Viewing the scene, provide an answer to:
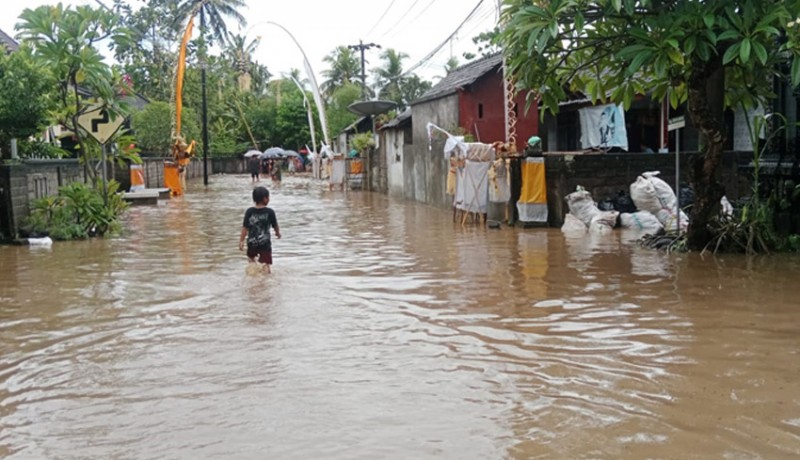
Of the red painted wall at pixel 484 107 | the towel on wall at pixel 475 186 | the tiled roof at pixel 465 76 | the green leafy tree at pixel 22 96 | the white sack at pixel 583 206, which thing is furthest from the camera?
the red painted wall at pixel 484 107

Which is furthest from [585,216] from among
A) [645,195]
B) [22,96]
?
[22,96]

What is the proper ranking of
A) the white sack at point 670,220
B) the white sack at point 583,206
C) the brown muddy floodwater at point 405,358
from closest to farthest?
the brown muddy floodwater at point 405,358 < the white sack at point 670,220 < the white sack at point 583,206

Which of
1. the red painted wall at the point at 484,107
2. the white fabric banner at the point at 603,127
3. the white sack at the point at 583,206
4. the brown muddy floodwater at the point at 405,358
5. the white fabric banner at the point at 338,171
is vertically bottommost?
the brown muddy floodwater at the point at 405,358

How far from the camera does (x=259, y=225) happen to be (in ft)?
32.6

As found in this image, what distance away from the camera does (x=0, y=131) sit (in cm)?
1384

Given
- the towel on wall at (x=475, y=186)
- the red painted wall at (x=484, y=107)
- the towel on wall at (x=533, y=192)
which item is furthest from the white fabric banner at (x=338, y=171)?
the towel on wall at (x=533, y=192)

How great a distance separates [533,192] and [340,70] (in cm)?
4921

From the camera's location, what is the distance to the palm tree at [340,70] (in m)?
63.0

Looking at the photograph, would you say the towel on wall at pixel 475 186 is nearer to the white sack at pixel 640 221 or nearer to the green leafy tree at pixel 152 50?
the white sack at pixel 640 221

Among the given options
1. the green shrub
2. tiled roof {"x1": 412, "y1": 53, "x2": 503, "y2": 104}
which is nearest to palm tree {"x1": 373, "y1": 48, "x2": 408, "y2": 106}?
tiled roof {"x1": 412, "y1": 53, "x2": 503, "y2": 104}

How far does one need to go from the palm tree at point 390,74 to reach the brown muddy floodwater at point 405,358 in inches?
1890

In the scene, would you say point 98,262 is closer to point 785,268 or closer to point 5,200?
point 5,200

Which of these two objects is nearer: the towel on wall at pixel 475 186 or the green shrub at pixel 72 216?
the green shrub at pixel 72 216

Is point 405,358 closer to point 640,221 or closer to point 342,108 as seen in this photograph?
point 640,221
